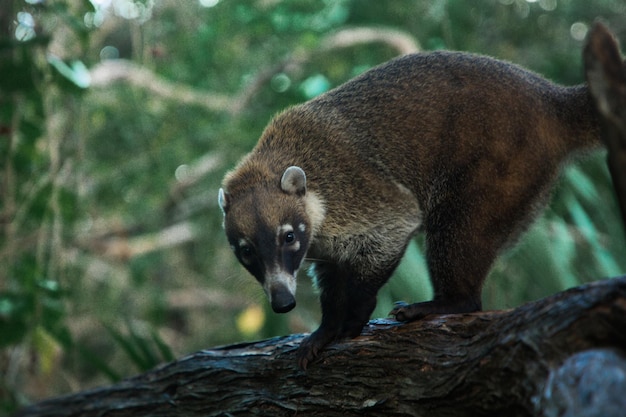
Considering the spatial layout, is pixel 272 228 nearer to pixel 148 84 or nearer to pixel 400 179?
pixel 400 179

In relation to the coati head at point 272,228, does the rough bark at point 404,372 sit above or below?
below

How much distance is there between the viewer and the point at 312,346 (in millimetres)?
3676

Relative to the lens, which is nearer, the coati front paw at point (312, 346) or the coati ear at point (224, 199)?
the coati front paw at point (312, 346)

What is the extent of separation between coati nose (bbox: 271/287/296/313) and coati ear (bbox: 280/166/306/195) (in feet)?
2.45

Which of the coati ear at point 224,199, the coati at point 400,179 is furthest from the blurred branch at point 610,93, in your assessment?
the coati ear at point 224,199

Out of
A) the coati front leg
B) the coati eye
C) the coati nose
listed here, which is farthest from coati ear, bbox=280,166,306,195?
the coati nose

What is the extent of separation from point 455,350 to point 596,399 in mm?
1044

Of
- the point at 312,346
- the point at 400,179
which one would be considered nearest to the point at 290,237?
the point at 312,346

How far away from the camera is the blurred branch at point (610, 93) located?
1934 mm

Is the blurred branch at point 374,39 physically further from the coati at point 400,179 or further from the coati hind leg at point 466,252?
the coati hind leg at point 466,252

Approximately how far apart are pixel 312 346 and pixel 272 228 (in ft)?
2.40

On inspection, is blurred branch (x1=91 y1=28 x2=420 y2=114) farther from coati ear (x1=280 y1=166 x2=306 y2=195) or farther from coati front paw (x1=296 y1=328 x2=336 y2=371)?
coati front paw (x1=296 y1=328 x2=336 y2=371)

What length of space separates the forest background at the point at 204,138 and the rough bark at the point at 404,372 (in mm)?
1734

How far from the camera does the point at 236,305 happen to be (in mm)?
10844
